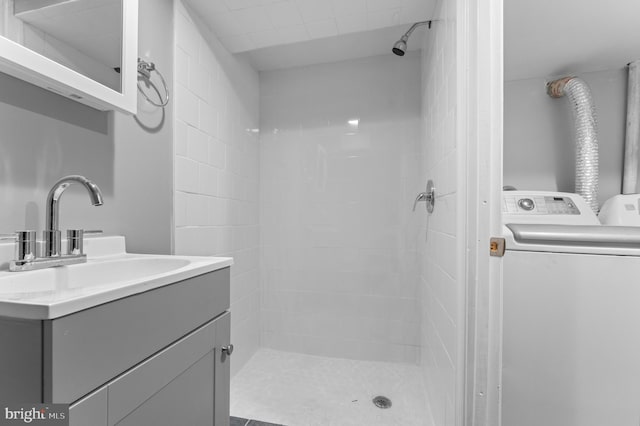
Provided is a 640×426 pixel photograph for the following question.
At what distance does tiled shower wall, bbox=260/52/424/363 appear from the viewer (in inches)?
74.7

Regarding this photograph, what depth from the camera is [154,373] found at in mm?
637

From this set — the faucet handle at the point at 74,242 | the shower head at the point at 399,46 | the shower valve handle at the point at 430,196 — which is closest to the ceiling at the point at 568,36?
the shower head at the point at 399,46

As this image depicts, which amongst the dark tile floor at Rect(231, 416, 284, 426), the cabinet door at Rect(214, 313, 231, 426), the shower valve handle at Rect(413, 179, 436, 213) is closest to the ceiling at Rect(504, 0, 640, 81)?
the shower valve handle at Rect(413, 179, 436, 213)

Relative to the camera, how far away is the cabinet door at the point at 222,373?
35.1 inches

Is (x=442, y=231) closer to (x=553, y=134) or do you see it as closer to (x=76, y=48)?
(x=553, y=134)

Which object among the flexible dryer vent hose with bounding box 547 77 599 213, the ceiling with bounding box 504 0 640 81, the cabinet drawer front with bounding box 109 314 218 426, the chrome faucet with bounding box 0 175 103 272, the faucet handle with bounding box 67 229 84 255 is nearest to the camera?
the cabinet drawer front with bounding box 109 314 218 426

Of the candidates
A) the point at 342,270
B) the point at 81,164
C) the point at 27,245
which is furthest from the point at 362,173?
the point at 27,245

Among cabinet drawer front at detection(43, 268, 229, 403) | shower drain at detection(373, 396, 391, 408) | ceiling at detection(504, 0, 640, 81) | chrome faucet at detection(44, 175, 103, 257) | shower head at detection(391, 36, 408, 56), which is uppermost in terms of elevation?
shower head at detection(391, 36, 408, 56)

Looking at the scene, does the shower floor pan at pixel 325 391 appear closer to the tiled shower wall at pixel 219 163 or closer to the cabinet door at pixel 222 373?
the tiled shower wall at pixel 219 163

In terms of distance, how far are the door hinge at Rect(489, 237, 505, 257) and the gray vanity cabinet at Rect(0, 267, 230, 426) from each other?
87cm

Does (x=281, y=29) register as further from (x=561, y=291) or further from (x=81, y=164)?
(x=561, y=291)

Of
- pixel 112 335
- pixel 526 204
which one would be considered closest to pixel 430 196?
pixel 526 204

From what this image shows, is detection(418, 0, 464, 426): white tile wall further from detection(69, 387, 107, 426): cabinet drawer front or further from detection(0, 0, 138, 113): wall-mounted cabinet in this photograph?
detection(0, 0, 138, 113): wall-mounted cabinet

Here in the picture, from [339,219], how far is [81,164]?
1438 millimetres
